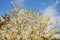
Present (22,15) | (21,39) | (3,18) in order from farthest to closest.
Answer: (3,18) < (22,15) < (21,39)

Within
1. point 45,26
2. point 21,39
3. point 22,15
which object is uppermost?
point 22,15

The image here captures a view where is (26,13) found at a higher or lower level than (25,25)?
higher

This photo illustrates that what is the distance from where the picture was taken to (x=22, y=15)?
12953mm

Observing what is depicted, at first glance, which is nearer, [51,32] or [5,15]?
[51,32]

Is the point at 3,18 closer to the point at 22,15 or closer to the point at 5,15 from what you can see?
the point at 5,15

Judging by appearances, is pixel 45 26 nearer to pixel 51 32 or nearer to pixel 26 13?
pixel 51 32

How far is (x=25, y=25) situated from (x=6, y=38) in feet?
4.92

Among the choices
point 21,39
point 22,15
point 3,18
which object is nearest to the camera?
point 21,39

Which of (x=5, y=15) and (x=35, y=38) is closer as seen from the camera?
(x=35, y=38)

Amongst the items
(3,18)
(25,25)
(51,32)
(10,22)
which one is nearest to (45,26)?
(51,32)

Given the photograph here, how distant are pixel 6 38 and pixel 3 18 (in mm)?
2226

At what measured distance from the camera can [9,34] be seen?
12.2 metres

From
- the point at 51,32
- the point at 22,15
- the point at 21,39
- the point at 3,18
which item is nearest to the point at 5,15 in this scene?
the point at 3,18

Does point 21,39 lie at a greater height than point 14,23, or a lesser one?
lesser
